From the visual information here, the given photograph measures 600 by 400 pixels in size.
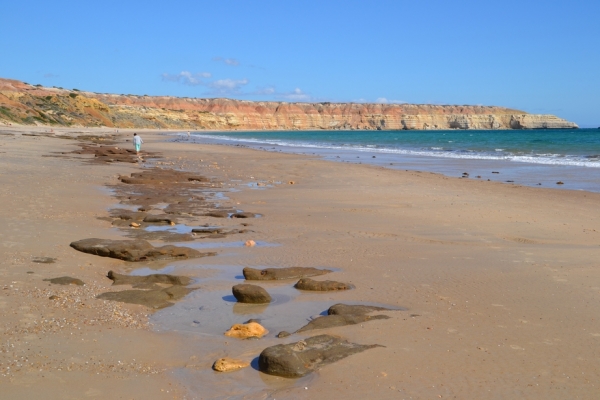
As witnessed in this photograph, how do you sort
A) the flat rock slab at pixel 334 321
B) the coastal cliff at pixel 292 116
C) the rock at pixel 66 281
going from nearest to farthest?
the flat rock slab at pixel 334 321, the rock at pixel 66 281, the coastal cliff at pixel 292 116

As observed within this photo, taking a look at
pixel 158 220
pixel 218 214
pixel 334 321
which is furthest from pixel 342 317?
pixel 218 214

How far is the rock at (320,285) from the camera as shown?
244 inches

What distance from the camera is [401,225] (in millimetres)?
9953

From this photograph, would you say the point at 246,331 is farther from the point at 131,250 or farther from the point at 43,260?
the point at 43,260

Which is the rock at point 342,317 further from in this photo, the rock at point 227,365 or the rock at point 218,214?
the rock at point 218,214

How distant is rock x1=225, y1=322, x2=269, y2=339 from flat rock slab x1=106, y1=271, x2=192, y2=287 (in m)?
1.66

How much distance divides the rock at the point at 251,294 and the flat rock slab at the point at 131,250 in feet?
6.28

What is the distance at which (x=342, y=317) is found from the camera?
5113 millimetres

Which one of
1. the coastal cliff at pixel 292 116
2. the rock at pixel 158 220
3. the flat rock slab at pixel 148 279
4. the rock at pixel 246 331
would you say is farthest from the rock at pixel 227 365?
the coastal cliff at pixel 292 116

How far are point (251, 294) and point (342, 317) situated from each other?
3.41ft

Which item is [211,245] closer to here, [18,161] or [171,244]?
[171,244]

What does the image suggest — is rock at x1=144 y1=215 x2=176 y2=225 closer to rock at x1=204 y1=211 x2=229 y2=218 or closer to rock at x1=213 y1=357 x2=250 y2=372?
rock at x1=204 y1=211 x2=229 y2=218

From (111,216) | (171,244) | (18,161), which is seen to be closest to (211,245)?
(171,244)

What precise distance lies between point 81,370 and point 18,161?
1627cm
